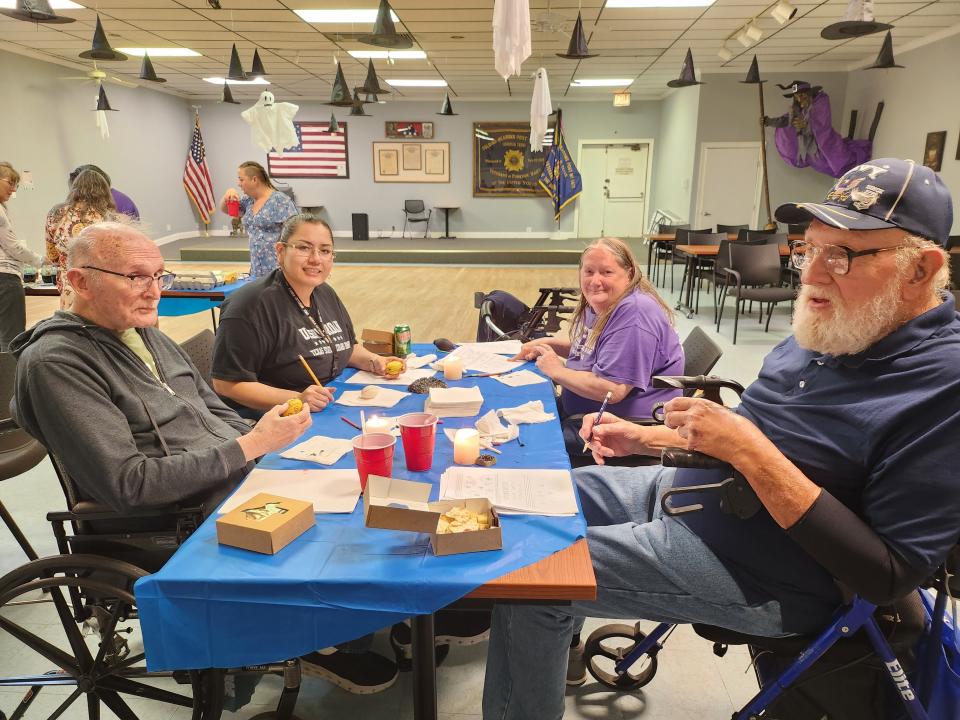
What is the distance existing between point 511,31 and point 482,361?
69.9 inches

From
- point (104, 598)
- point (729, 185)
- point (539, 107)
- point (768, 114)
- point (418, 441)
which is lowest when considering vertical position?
point (104, 598)

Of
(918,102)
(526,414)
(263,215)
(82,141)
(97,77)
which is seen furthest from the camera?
(82,141)

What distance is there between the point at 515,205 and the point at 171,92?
8039mm

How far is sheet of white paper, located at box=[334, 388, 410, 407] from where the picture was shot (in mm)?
2100

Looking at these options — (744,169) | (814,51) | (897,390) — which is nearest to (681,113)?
(744,169)

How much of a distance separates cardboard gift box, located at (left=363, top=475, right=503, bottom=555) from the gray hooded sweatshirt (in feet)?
1.63

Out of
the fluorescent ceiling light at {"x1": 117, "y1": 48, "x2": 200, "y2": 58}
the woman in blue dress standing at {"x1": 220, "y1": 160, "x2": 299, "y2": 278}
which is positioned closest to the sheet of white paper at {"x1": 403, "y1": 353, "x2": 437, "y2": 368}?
the woman in blue dress standing at {"x1": 220, "y1": 160, "x2": 299, "y2": 278}

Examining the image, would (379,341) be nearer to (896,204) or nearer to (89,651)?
(89,651)

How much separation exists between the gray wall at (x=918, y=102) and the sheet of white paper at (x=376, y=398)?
7.56m

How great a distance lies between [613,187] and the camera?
562 inches

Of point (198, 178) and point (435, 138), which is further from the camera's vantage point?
point (435, 138)

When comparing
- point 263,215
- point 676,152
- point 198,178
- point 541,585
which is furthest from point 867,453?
point 198,178

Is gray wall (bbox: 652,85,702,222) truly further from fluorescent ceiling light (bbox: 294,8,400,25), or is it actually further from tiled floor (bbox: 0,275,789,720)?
tiled floor (bbox: 0,275,789,720)

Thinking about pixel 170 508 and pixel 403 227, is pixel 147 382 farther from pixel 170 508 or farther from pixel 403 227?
pixel 403 227
